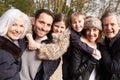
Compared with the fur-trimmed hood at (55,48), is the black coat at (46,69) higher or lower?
lower

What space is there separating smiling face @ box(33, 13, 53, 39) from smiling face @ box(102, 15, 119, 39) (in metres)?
0.82

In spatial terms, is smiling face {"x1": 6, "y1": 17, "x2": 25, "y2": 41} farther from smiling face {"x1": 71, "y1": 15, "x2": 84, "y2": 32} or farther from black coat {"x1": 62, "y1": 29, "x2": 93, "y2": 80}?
smiling face {"x1": 71, "y1": 15, "x2": 84, "y2": 32}

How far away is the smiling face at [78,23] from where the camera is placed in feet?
14.0

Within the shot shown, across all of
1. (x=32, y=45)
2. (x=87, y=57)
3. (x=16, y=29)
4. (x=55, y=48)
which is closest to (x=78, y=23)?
(x=87, y=57)

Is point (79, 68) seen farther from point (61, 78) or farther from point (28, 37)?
point (28, 37)

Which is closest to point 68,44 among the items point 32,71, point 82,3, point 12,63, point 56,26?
point 56,26

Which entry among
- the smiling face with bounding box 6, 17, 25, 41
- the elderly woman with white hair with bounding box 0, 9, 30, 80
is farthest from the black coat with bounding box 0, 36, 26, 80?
the smiling face with bounding box 6, 17, 25, 41

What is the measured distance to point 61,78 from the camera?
421 centimetres

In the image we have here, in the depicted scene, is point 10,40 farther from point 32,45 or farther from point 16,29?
point 32,45

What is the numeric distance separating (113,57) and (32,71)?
1.16 metres

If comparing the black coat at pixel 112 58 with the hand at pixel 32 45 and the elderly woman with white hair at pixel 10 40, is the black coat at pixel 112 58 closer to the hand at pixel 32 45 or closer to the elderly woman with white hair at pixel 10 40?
the hand at pixel 32 45

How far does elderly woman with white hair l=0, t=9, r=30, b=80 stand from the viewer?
10.3 ft

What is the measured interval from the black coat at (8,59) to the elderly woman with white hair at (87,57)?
1.05m

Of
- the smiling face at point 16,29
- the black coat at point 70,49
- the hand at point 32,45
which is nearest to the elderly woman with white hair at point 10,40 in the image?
the smiling face at point 16,29
